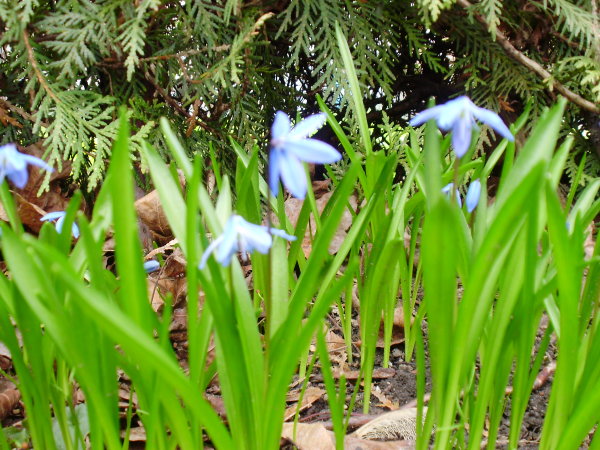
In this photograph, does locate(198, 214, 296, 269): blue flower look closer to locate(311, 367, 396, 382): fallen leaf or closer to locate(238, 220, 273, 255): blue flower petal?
locate(238, 220, 273, 255): blue flower petal

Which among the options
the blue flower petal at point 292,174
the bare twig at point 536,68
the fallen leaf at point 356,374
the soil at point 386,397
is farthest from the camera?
the bare twig at point 536,68

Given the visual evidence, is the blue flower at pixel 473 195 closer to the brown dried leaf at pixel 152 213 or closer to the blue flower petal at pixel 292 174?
the blue flower petal at pixel 292 174

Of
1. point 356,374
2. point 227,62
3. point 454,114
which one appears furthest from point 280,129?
point 227,62

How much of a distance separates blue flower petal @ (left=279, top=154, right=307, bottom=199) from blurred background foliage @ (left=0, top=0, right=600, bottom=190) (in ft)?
4.26

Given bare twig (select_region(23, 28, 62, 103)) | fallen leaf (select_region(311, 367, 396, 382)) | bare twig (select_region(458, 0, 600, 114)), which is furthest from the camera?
bare twig (select_region(458, 0, 600, 114))

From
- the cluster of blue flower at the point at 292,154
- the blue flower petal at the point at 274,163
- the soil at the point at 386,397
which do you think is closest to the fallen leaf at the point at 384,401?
the soil at the point at 386,397

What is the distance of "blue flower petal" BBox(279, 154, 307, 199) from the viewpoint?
69cm

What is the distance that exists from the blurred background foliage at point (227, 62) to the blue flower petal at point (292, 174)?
130cm

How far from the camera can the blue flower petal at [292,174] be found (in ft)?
2.25

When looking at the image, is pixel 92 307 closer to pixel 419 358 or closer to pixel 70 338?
pixel 70 338

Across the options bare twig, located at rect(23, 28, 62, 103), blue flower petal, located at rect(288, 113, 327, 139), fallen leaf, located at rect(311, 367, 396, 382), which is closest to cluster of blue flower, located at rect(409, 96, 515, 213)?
blue flower petal, located at rect(288, 113, 327, 139)

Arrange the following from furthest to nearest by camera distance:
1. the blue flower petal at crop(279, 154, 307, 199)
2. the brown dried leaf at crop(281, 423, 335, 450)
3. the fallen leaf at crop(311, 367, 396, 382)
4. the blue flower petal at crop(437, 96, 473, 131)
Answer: the fallen leaf at crop(311, 367, 396, 382)
the brown dried leaf at crop(281, 423, 335, 450)
the blue flower petal at crop(437, 96, 473, 131)
the blue flower petal at crop(279, 154, 307, 199)

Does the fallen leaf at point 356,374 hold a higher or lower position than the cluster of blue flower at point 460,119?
lower

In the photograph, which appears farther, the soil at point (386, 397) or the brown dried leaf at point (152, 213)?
the brown dried leaf at point (152, 213)
